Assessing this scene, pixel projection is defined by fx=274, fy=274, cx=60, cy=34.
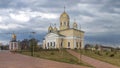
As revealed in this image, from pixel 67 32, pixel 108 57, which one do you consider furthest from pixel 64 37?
pixel 108 57

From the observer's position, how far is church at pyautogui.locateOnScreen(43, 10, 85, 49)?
238ft

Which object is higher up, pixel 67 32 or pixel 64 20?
pixel 64 20

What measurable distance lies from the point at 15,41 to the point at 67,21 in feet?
60.8

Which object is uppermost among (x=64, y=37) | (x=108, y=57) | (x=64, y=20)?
(x=64, y=20)

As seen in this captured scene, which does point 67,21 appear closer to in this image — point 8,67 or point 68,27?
point 68,27

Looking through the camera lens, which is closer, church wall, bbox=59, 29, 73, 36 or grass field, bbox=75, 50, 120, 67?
grass field, bbox=75, 50, 120, 67

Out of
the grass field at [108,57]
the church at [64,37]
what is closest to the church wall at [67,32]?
the church at [64,37]

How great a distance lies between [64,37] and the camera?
245ft

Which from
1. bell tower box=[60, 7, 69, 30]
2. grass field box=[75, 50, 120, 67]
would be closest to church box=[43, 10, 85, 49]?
bell tower box=[60, 7, 69, 30]

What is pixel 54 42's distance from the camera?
72.4 meters

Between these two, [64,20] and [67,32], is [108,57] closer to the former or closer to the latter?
[67,32]

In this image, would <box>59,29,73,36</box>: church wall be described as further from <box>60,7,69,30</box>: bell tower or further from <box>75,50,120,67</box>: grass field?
<box>75,50,120,67</box>: grass field

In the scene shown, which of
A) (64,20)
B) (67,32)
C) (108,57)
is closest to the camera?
(108,57)

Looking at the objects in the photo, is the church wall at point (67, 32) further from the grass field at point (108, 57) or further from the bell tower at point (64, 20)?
the grass field at point (108, 57)
